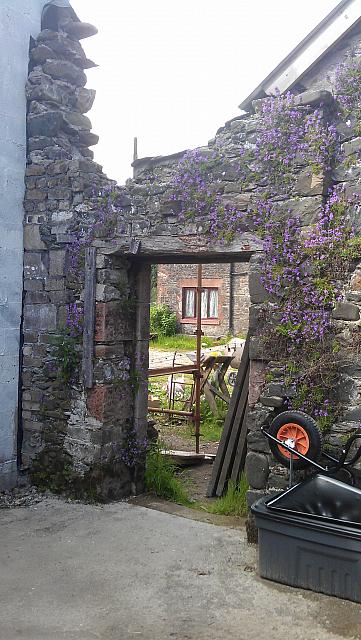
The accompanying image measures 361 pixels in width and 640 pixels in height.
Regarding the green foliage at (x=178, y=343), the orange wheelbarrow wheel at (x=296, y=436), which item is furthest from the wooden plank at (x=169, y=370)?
the green foliage at (x=178, y=343)

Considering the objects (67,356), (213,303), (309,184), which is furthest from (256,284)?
Answer: (213,303)

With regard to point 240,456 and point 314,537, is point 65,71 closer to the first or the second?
point 240,456

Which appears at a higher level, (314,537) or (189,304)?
(189,304)

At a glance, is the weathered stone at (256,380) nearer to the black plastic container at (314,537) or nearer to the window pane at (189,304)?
the black plastic container at (314,537)

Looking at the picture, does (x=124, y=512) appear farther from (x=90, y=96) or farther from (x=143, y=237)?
(x=90, y=96)

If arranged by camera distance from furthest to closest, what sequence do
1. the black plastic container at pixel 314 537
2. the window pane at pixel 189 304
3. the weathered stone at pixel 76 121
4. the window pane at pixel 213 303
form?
the window pane at pixel 189 304 → the window pane at pixel 213 303 → the weathered stone at pixel 76 121 → the black plastic container at pixel 314 537

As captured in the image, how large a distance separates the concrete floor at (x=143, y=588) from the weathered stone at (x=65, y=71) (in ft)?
14.7

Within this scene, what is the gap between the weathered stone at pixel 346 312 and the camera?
4.48m

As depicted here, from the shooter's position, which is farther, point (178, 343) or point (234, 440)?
point (178, 343)

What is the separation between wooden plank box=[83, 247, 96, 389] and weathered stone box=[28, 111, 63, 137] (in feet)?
4.46

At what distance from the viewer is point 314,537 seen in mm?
3789

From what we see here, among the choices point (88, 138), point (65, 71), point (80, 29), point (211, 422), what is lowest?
point (211, 422)

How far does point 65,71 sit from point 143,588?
5105 millimetres

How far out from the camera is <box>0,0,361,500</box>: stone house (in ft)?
19.0
